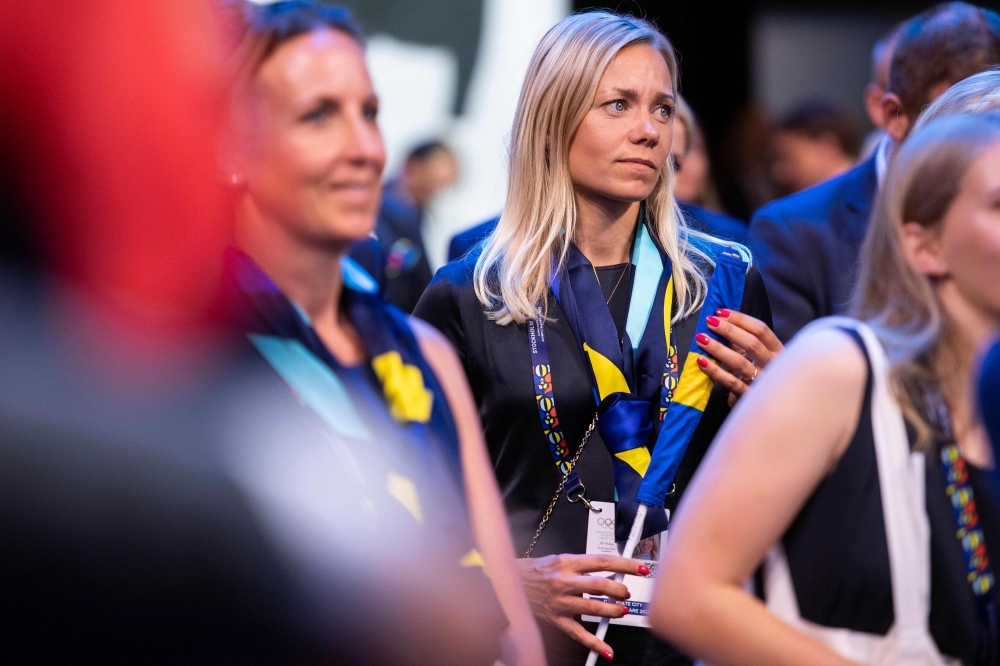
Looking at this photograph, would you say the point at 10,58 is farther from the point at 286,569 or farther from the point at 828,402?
the point at 828,402

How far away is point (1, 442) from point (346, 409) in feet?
1.25

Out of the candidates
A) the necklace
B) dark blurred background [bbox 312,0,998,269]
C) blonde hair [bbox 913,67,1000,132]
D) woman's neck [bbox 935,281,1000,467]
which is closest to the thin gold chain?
the necklace

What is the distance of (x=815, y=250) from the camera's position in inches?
113

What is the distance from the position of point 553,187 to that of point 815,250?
776 mm

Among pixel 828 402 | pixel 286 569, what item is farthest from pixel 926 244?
pixel 286 569

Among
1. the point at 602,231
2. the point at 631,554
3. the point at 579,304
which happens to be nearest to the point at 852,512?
the point at 631,554

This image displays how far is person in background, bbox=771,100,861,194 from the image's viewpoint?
5.64m

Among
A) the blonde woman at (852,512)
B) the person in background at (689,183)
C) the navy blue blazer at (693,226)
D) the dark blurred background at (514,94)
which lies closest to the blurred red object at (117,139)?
the blonde woman at (852,512)

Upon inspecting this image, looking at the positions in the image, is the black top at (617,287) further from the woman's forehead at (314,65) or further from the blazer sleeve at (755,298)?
the woman's forehead at (314,65)

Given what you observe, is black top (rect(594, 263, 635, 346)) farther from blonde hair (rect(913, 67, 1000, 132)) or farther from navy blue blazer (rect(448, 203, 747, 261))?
blonde hair (rect(913, 67, 1000, 132))

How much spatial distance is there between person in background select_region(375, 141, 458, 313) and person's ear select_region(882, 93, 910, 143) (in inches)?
64.2

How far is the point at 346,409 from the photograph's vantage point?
1356mm

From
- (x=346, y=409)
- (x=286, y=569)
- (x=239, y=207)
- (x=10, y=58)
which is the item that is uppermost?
(x=10, y=58)

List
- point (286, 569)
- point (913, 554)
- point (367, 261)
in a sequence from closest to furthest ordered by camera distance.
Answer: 1. point (286, 569)
2. point (913, 554)
3. point (367, 261)
